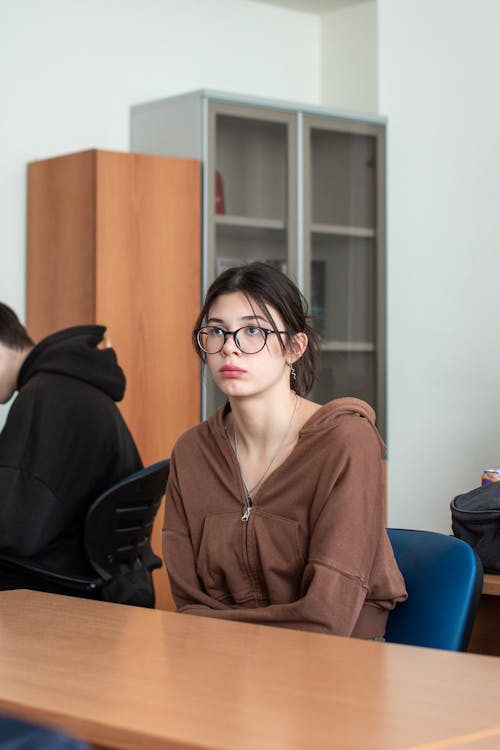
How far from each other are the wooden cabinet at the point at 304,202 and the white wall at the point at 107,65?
21cm

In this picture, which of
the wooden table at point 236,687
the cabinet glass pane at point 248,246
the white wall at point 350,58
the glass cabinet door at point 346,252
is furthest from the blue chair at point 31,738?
the white wall at point 350,58

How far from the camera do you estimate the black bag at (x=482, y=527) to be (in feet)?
7.52

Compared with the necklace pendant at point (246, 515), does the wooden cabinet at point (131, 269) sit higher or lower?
higher

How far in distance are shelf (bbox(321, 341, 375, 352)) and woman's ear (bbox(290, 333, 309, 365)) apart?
2.92 metres

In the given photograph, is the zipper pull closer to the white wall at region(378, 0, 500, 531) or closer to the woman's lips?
the woman's lips

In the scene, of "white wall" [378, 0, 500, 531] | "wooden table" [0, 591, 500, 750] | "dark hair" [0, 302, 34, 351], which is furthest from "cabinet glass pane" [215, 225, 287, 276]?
"wooden table" [0, 591, 500, 750]

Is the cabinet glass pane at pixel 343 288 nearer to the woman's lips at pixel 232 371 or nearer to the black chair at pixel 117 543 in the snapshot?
the black chair at pixel 117 543

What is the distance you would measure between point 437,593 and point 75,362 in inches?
56.2

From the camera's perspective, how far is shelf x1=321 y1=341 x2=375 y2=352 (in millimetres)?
5070

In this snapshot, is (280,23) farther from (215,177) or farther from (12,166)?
(12,166)

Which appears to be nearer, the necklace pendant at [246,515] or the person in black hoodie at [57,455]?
the necklace pendant at [246,515]

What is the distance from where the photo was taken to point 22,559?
8.68ft

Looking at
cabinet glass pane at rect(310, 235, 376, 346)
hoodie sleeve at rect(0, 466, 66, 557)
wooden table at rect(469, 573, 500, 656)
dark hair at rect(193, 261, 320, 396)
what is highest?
cabinet glass pane at rect(310, 235, 376, 346)

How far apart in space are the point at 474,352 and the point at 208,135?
1.45 m
